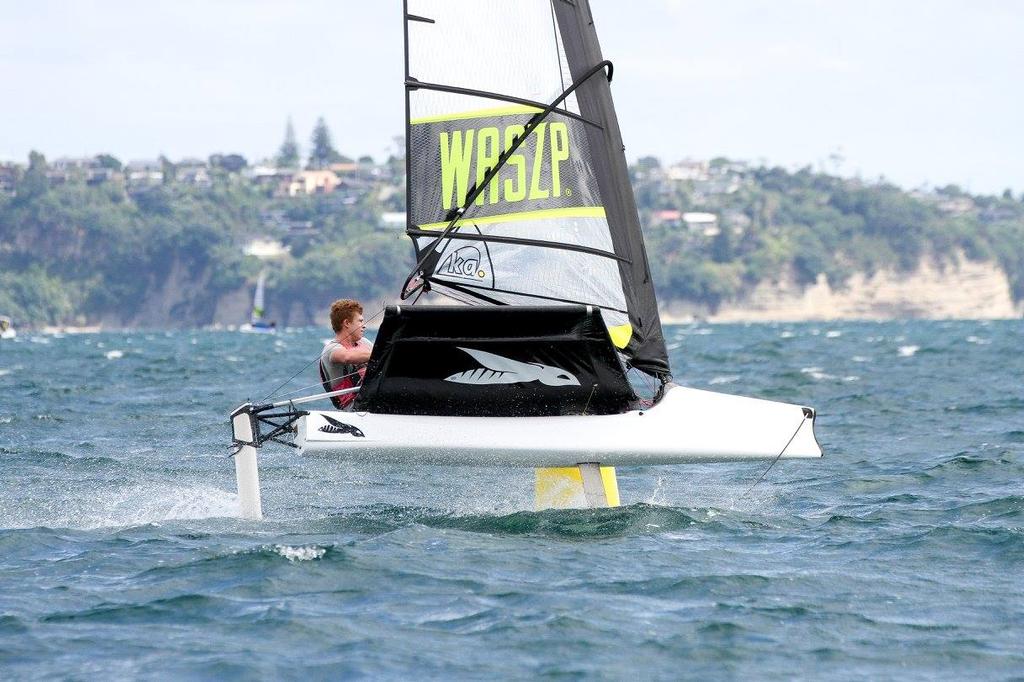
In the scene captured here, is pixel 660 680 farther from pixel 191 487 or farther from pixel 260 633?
pixel 191 487

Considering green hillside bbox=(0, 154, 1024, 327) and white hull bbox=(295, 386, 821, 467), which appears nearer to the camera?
white hull bbox=(295, 386, 821, 467)

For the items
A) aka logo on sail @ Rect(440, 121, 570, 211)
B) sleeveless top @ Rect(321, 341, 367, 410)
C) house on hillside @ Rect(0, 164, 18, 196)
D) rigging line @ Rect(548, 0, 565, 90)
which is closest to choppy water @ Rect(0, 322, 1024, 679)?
sleeveless top @ Rect(321, 341, 367, 410)

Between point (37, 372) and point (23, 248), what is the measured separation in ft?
414

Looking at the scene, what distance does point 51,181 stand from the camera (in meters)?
158

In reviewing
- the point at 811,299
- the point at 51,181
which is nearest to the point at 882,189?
the point at 811,299

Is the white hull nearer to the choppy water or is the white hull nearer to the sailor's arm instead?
the choppy water

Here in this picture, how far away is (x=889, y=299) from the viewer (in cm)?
14500

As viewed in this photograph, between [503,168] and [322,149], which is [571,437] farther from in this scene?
[322,149]

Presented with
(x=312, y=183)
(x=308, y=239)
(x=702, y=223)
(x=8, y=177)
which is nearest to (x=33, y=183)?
(x=8, y=177)

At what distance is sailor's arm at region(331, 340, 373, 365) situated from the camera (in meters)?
8.37

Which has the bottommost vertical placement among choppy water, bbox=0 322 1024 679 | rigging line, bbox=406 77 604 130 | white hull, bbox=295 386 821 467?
choppy water, bbox=0 322 1024 679

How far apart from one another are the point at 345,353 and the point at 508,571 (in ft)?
6.74

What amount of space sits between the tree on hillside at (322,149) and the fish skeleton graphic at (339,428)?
17816 centimetres

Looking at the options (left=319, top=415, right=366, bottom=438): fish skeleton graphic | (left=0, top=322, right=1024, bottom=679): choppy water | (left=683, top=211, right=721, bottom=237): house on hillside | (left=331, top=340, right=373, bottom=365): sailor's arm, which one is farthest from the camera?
(left=683, top=211, right=721, bottom=237): house on hillside
